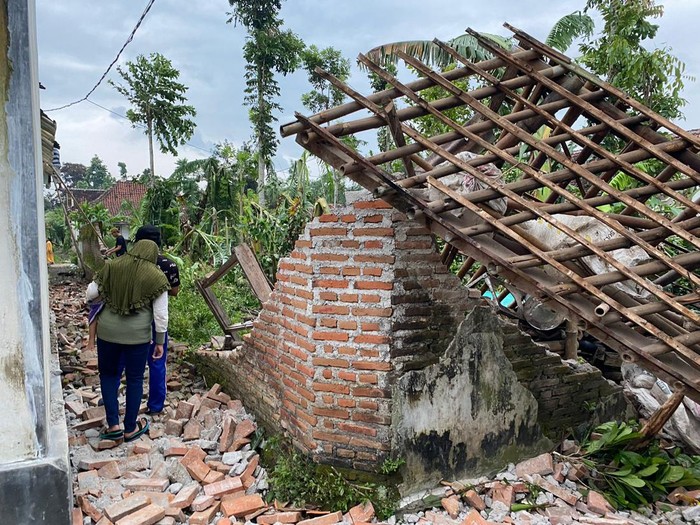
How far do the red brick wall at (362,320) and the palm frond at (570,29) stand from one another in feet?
33.8

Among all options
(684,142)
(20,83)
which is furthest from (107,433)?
(684,142)

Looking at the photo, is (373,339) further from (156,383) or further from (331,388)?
(156,383)

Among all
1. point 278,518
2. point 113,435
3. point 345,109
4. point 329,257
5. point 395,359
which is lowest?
point 278,518

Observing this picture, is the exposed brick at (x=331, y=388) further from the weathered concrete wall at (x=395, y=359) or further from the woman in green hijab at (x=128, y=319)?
the woman in green hijab at (x=128, y=319)

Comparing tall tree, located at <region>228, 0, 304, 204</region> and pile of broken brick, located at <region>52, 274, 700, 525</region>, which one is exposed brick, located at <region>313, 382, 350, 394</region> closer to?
pile of broken brick, located at <region>52, 274, 700, 525</region>

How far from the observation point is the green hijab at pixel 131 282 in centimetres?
391

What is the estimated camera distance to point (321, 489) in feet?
10.7

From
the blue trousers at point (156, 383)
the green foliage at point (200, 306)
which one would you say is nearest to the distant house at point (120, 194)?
the green foliage at point (200, 306)

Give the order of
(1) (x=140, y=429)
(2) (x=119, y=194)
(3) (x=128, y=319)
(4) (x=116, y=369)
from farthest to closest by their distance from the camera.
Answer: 1. (2) (x=119, y=194)
2. (1) (x=140, y=429)
3. (4) (x=116, y=369)
4. (3) (x=128, y=319)

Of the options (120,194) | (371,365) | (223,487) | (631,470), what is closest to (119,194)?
(120,194)

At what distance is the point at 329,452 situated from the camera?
3.35 metres

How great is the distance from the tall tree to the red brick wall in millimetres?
14535

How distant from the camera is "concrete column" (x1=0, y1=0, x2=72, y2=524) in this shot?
2.09m

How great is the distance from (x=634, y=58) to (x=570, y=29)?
2.68 meters
